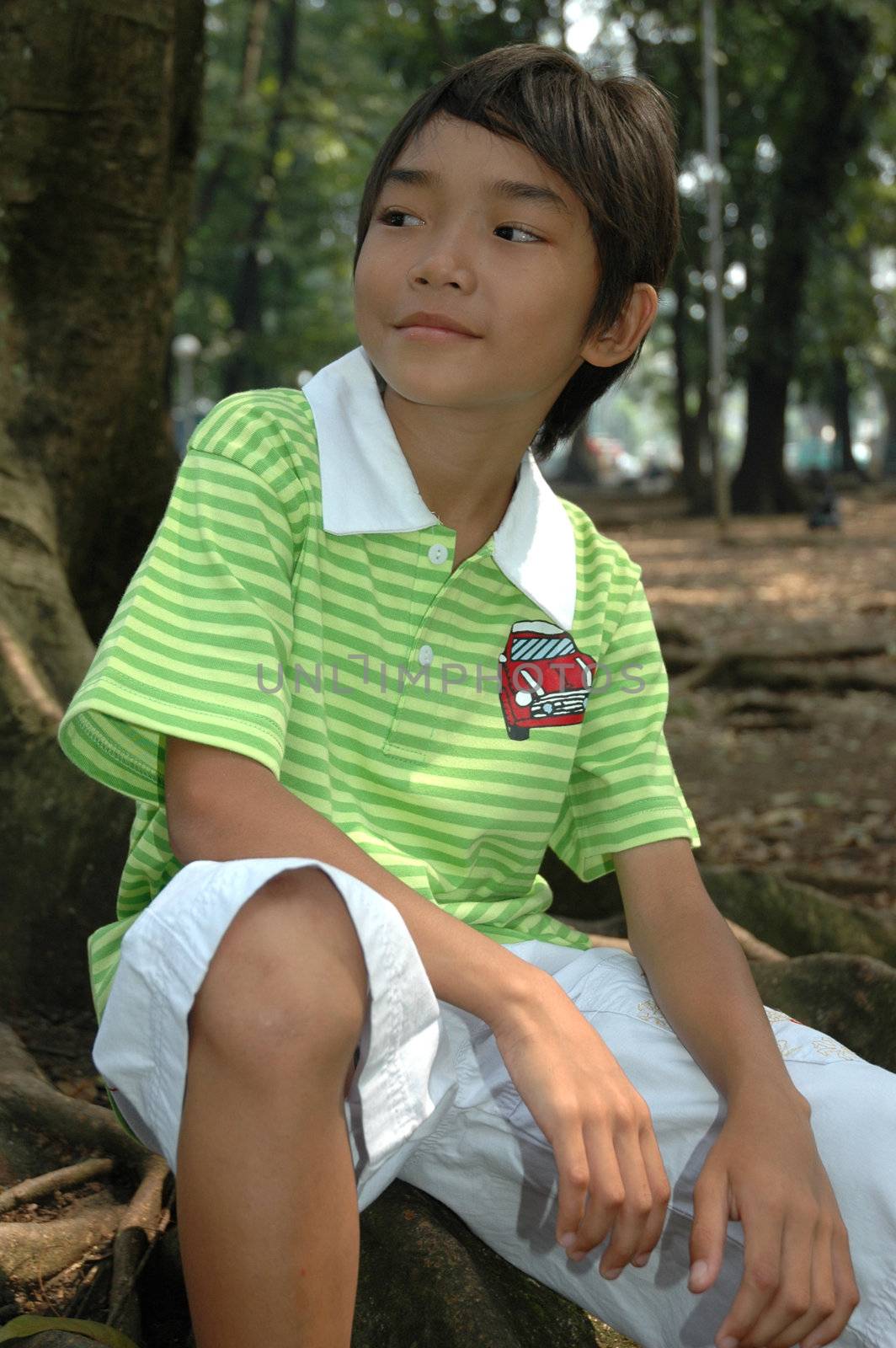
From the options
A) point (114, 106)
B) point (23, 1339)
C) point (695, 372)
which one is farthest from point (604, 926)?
point (695, 372)

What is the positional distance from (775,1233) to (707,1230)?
0.08 metres

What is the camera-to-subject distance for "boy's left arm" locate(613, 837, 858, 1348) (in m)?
1.69

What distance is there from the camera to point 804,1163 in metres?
1.78

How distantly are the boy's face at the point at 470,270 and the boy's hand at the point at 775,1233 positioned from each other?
1038mm

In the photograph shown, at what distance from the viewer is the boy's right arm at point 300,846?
1709mm

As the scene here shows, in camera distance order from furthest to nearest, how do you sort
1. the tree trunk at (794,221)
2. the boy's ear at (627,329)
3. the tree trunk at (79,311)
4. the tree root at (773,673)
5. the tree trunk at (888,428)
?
the tree trunk at (888,428)
the tree trunk at (794,221)
the tree root at (773,673)
the tree trunk at (79,311)
the boy's ear at (627,329)

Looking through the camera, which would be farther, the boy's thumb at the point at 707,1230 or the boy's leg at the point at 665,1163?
the boy's leg at the point at 665,1163

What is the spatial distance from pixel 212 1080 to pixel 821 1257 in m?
0.76

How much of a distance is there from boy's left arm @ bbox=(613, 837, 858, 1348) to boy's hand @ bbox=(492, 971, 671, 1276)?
0.12 metres

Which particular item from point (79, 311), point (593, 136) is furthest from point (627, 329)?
point (79, 311)

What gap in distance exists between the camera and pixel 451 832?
6.84ft

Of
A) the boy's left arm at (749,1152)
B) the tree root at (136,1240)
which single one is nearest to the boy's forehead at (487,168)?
the boy's left arm at (749,1152)

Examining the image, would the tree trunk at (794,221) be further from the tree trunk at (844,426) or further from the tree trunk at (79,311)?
the tree trunk at (79,311)

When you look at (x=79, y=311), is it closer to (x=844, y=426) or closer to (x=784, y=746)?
(x=784, y=746)
